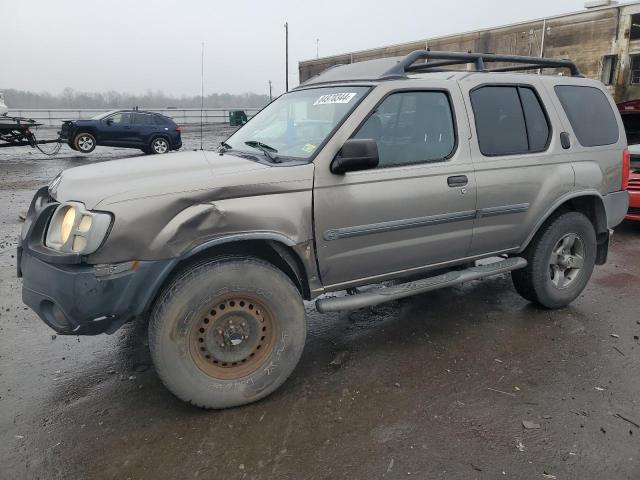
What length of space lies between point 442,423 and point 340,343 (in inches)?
46.7

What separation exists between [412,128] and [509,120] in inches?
38.4

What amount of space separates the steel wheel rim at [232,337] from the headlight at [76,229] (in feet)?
2.29

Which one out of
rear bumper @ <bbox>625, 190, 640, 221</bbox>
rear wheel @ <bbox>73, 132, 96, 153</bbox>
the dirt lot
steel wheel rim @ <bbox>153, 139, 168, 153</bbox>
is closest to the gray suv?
the dirt lot

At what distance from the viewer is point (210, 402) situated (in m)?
2.85

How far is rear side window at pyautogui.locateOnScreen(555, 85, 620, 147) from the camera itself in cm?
421

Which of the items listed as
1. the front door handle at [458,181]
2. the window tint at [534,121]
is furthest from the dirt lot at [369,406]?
the window tint at [534,121]

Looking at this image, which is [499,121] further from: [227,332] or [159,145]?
[159,145]

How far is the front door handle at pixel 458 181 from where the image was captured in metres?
3.49

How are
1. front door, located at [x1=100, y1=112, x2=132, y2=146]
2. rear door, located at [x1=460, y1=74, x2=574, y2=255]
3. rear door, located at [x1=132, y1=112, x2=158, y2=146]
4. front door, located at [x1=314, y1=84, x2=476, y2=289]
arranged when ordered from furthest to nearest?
rear door, located at [x1=132, y1=112, x2=158, y2=146] → front door, located at [x1=100, y1=112, x2=132, y2=146] → rear door, located at [x1=460, y1=74, x2=574, y2=255] → front door, located at [x1=314, y1=84, x2=476, y2=289]

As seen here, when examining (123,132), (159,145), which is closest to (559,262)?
(159,145)

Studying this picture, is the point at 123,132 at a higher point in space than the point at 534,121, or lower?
higher

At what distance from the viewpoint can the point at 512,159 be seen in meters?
3.81

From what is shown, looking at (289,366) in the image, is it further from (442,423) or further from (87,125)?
(87,125)

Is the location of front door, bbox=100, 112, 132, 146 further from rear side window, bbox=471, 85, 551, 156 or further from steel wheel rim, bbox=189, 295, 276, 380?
steel wheel rim, bbox=189, 295, 276, 380
